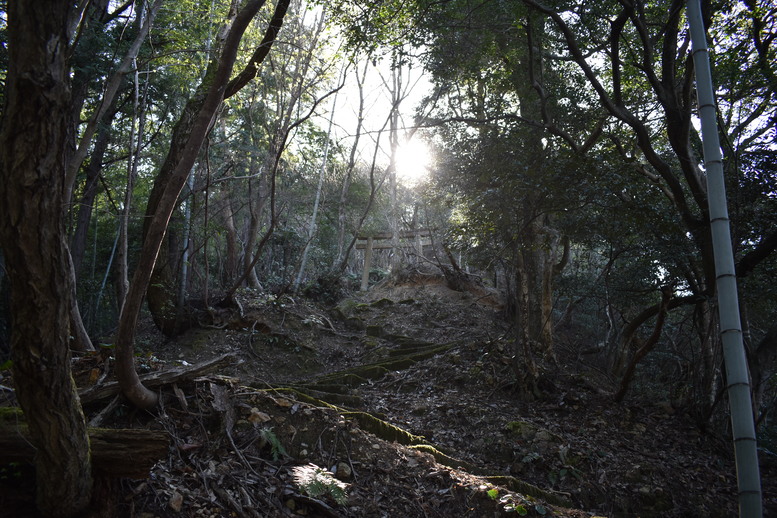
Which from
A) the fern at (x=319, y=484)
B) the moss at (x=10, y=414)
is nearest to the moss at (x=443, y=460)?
the fern at (x=319, y=484)

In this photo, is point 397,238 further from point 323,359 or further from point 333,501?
point 333,501

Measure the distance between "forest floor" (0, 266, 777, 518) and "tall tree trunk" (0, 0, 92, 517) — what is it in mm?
818

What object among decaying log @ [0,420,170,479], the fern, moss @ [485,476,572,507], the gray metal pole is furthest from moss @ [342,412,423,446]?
the gray metal pole

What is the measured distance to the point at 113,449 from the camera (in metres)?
2.57

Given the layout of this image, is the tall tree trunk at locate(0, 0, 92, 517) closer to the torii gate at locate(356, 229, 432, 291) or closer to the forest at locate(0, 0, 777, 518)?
the forest at locate(0, 0, 777, 518)

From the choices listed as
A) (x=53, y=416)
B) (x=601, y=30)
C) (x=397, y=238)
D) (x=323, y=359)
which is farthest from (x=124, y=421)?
(x=397, y=238)

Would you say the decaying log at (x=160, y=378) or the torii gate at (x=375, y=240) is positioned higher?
the torii gate at (x=375, y=240)

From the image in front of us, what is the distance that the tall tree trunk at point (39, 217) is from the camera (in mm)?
1712

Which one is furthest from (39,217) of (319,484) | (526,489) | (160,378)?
(526,489)

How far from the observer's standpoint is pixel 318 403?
190 inches

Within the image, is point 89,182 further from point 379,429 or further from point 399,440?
point 399,440

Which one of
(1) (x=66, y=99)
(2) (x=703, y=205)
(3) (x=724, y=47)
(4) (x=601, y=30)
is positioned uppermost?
(4) (x=601, y=30)

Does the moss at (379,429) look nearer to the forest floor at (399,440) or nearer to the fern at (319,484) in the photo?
the forest floor at (399,440)

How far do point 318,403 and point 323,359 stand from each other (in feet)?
19.0
